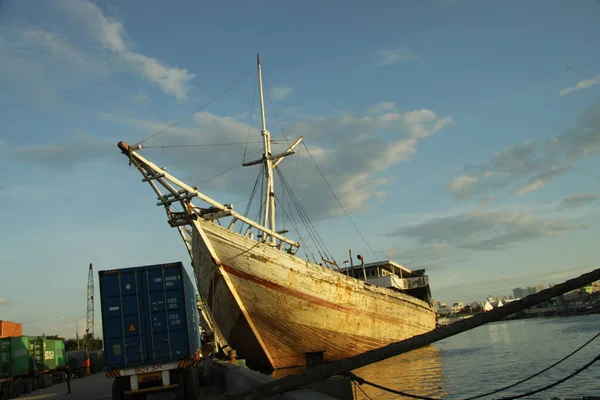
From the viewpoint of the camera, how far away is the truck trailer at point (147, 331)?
11.9 m

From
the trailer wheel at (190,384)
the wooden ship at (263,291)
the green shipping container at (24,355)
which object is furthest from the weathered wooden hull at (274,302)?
the trailer wheel at (190,384)

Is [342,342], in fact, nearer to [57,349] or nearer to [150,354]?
[150,354]

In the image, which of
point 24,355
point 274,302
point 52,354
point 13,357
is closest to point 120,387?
point 274,302

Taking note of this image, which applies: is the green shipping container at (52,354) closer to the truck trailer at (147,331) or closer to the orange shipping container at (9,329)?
the orange shipping container at (9,329)

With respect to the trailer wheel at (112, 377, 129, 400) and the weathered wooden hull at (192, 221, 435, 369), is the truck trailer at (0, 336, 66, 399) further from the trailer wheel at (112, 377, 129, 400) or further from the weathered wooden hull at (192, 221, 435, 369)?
the trailer wheel at (112, 377, 129, 400)

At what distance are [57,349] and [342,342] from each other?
23773mm

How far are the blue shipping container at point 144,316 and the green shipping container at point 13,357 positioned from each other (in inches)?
762

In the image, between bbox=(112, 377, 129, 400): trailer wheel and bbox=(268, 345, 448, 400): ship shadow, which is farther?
bbox=(268, 345, 448, 400): ship shadow

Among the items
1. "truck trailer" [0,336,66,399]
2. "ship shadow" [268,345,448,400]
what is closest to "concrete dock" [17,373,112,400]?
"truck trailer" [0,336,66,399]

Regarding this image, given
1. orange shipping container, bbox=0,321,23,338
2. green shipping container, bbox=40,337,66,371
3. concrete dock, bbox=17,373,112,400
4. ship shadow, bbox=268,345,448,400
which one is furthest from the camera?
orange shipping container, bbox=0,321,23,338

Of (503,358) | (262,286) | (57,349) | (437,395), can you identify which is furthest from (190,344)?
(57,349)

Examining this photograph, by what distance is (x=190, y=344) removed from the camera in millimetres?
12570

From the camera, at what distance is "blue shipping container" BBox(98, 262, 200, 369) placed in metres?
12.0

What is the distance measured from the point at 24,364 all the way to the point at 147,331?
21.8m
